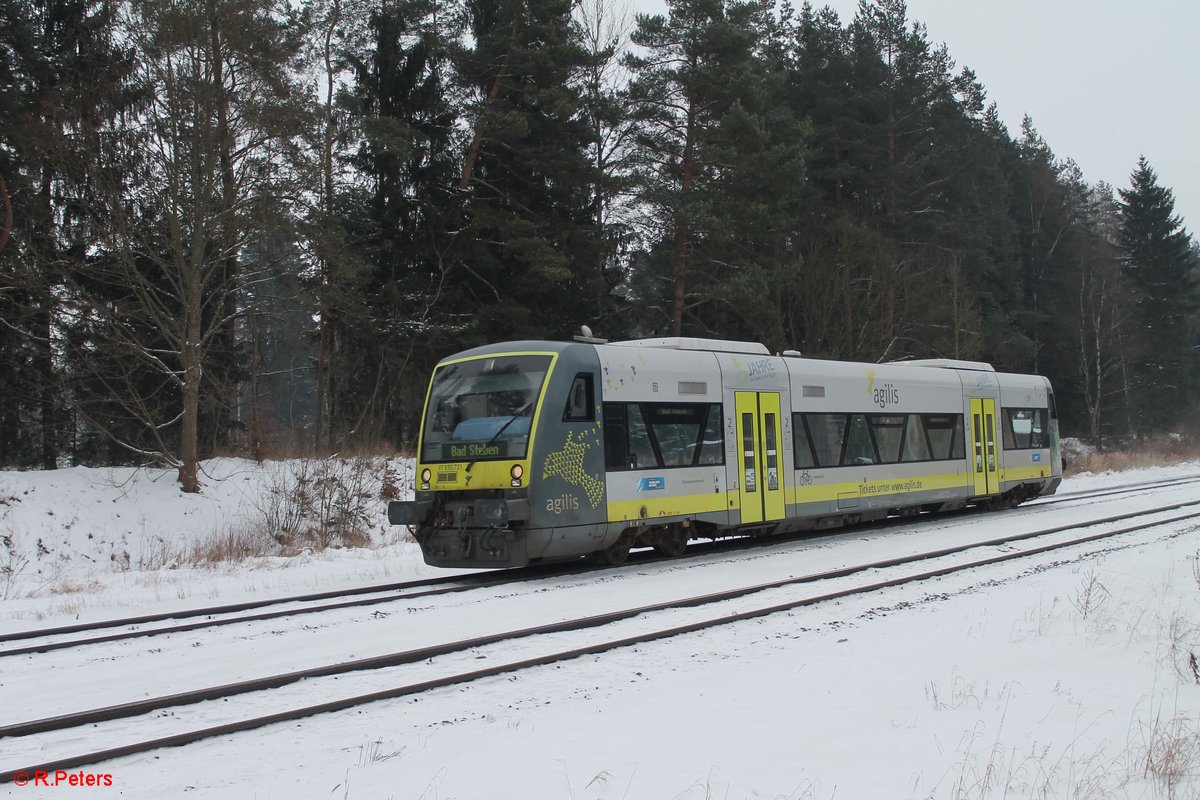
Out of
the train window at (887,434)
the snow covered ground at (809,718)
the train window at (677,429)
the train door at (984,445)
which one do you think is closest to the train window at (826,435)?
the train window at (887,434)

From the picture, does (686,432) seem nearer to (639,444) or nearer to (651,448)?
(651,448)

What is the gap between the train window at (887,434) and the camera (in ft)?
56.2

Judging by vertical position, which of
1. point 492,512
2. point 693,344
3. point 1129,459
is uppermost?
point 693,344

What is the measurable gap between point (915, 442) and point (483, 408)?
9205 mm

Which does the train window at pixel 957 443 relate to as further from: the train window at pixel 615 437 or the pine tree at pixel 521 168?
the pine tree at pixel 521 168

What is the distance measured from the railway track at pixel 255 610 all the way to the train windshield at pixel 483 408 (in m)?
1.57

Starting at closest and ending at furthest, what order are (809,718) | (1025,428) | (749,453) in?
(809,718), (749,453), (1025,428)

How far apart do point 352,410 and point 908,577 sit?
21.9 meters

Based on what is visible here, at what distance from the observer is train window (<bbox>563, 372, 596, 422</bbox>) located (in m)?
12.0

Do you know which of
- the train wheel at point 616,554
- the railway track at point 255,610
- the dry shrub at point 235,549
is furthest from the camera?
the dry shrub at point 235,549

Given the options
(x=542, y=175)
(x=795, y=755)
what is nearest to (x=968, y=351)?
(x=542, y=175)

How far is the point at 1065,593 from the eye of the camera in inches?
392

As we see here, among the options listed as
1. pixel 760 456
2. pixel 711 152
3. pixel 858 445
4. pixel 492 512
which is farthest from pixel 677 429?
pixel 711 152

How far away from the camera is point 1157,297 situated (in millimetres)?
60938
